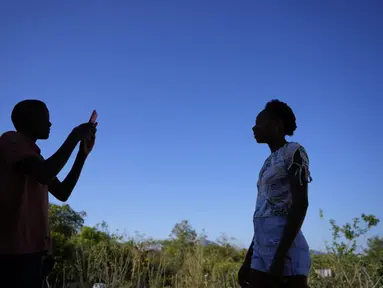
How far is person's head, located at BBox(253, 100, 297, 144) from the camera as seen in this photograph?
8.21 feet

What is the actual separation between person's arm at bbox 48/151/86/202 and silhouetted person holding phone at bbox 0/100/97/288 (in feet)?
1.07

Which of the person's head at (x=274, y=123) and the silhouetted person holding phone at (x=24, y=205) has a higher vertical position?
the person's head at (x=274, y=123)

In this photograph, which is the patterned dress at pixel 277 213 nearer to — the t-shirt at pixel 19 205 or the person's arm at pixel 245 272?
the person's arm at pixel 245 272

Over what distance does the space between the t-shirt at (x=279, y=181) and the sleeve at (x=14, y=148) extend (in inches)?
49.1

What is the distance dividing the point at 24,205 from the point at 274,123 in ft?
4.86

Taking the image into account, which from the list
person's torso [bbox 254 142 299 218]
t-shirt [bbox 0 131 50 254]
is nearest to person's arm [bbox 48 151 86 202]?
t-shirt [bbox 0 131 50 254]

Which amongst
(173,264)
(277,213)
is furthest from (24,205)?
(173,264)

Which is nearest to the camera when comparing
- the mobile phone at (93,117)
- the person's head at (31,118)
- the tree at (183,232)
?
the person's head at (31,118)

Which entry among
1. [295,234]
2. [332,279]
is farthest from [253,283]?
[332,279]

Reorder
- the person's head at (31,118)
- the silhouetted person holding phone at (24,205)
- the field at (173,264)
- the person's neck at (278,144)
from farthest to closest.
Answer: the field at (173,264), the person's neck at (278,144), the person's head at (31,118), the silhouetted person holding phone at (24,205)

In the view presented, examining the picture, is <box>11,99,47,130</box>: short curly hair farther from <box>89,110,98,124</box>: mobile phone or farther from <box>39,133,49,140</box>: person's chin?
<box>89,110,98,124</box>: mobile phone

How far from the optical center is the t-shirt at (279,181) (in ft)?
7.27

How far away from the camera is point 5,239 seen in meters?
1.78

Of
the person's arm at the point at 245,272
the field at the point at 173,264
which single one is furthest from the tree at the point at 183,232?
the person's arm at the point at 245,272
